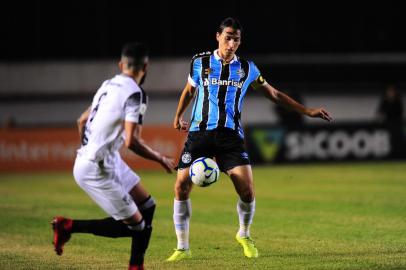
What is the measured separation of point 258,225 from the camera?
1166 cm

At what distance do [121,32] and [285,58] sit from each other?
6.23m

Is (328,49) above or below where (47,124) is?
above

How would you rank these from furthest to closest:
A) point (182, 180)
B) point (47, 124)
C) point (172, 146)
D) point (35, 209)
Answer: point (47, 124) → point (172, 146) → point (35, 209) → point (182, 180)

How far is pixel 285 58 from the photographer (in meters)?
32.7

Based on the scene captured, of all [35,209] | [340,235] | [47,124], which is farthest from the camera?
[47,124]

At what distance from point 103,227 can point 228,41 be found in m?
2.42

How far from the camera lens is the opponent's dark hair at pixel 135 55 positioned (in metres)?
7.20

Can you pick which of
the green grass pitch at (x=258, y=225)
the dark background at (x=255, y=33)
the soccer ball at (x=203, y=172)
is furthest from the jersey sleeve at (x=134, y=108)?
the dark background at (x=255, y=33)

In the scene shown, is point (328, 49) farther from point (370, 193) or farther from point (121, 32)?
point (370, 193)

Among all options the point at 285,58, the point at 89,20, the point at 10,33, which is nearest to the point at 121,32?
the point at 89,20

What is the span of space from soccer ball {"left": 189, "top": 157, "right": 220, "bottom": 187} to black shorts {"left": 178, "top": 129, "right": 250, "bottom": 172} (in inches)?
5.4

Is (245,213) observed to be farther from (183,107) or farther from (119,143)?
(119,143)

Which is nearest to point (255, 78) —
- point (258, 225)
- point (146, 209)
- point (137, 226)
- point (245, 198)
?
point (245, 198)

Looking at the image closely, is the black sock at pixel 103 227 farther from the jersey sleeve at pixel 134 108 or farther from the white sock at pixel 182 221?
the white sock at pixel 182 221
